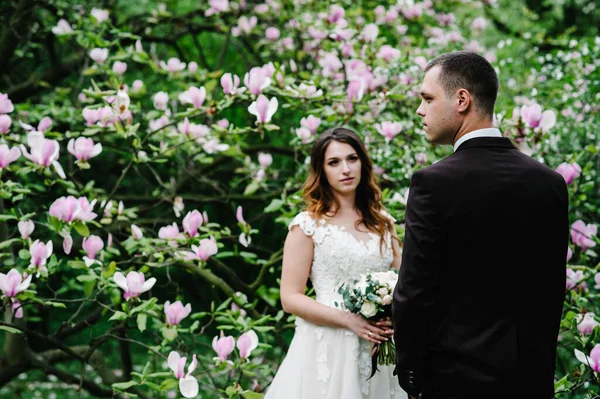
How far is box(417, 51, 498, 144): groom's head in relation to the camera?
1960 mm

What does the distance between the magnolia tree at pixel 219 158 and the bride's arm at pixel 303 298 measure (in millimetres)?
223

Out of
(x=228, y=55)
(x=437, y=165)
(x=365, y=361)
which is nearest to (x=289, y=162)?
(x=228, y=55)

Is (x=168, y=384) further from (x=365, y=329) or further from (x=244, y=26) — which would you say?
(x=244, y=26)

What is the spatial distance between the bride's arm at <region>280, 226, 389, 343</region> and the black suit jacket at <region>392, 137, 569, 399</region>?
666 millimetres

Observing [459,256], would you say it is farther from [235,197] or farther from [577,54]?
[577,54]

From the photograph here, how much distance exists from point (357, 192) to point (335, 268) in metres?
0.42

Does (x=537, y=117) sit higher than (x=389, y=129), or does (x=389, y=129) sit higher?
(x=537, y=117)

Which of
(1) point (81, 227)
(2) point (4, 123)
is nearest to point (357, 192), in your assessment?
Answer: (1) point (81, 227)

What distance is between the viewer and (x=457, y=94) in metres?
1.96

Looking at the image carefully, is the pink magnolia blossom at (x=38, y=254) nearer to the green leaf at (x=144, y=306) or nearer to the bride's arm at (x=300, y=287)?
the green leaf at (x=144, y=306)

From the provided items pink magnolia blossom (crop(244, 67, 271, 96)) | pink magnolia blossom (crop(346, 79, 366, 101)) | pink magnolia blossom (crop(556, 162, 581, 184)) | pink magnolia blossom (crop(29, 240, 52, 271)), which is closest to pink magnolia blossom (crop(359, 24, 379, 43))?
pink magnolia blossom (crop(346, 79, 366, 101))

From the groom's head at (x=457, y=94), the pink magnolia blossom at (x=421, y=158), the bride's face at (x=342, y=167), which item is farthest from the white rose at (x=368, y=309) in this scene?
the pink magnolia blossom at (x=421, y=158)

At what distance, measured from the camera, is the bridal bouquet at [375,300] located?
2459 mm

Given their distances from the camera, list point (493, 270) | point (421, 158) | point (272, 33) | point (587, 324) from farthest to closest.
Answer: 1. point (272, 33)
2. point (421, 158)
3. point (587, 324)
4. point (493, 270)
